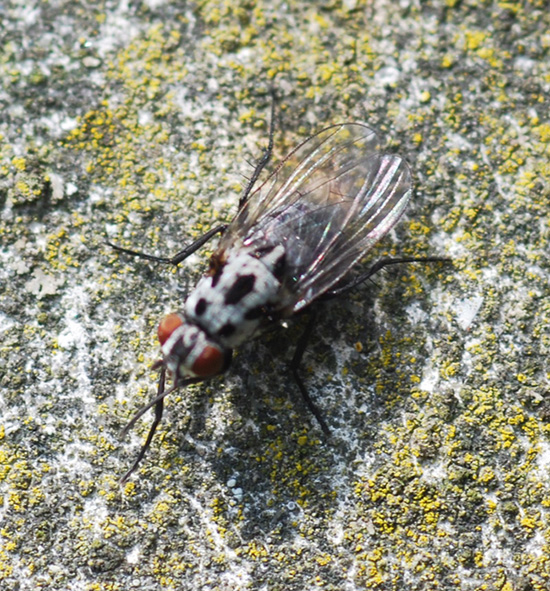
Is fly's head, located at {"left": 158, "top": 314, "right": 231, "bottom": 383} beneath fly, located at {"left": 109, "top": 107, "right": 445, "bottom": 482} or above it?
beneath

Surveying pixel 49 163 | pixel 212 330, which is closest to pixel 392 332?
pixel 212 330

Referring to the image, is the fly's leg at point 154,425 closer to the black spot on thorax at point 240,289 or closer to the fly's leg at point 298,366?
the black spot on thorax at point 240,289

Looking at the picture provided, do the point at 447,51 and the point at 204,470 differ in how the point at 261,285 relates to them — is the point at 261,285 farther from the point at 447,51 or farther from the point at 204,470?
the point at 447,51

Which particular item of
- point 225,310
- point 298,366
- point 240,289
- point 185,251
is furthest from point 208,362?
Result: point 185,251

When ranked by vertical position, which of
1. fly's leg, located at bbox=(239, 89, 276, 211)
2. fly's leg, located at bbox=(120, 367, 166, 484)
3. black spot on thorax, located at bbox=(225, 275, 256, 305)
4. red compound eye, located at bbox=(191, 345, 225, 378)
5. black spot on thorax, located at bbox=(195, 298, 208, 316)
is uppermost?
fly's leg, located at bbox=(239, 89, 276, 211)

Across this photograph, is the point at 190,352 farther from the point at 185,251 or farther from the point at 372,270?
the point at 372,270

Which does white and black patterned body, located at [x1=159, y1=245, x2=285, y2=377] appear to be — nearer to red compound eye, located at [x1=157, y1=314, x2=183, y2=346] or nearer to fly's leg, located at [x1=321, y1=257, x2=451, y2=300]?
red compound eye, located at [x1=157, y1=314, x2=183, y2=346]

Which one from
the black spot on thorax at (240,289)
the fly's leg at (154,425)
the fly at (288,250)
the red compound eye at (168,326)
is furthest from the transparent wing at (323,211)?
the fly's leg at (154,425)

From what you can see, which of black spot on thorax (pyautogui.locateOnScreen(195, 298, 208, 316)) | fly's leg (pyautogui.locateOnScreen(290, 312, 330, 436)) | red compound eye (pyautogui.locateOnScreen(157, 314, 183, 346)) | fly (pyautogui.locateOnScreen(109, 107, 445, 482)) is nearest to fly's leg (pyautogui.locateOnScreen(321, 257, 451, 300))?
fly (pyautogui.locateOnScreen(109, 107, 445, 482))
